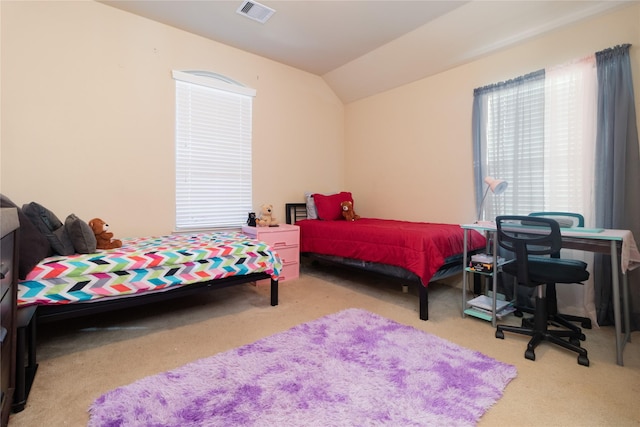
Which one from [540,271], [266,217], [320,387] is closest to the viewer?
[320,387]

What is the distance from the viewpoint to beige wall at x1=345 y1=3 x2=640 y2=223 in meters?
2.49

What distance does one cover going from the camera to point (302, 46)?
11.8 feet

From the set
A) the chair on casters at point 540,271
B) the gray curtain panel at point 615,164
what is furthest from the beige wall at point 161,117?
the chair on casters at point 540,271

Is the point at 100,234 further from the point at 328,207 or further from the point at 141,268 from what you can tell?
the point at 328,207

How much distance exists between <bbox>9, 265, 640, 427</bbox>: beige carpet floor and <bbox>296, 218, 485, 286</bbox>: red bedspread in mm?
427

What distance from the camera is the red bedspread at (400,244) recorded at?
8.08ft

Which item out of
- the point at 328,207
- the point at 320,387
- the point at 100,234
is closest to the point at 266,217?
the point at 328,207

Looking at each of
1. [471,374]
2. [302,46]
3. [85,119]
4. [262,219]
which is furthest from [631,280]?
[85,119]

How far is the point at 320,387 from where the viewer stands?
153 centimetres

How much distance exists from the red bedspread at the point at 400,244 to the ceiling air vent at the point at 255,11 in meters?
2.28

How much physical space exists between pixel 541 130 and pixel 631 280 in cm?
138

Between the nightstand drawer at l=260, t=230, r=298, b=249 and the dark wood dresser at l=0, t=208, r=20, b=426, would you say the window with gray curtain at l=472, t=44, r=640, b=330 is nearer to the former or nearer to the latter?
the nightstand drawer at l=260, t=230, r=298, b=249

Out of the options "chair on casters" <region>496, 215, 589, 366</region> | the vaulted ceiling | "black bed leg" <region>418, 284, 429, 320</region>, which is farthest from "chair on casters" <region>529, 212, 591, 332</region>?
the vaulted ceiling

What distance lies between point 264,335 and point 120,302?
980 mm
